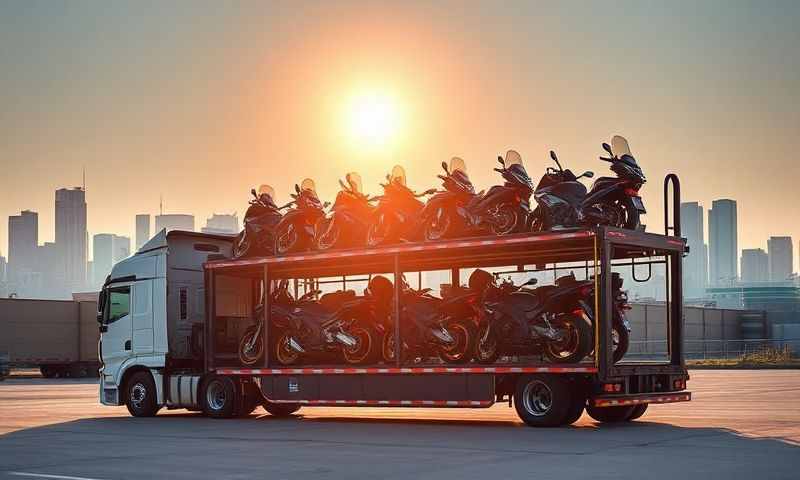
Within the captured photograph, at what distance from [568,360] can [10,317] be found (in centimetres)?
4751

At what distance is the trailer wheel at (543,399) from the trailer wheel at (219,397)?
6.48 meters

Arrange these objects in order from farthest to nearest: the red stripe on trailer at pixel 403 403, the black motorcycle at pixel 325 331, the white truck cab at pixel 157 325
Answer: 1. the white truck cab at pixel 157 325
2. the black motorcycle at pixel 325 331
3. the red stripe on trailer at pixel 403 403

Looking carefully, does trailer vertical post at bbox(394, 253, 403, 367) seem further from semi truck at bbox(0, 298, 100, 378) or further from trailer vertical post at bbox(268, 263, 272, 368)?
semi truck at bbox(0, 298, 100, 378)

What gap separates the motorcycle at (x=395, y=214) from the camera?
20.6m

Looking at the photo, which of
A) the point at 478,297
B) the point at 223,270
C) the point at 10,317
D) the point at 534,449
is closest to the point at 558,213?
the point at 478,297

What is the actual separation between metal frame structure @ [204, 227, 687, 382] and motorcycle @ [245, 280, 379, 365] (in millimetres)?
381

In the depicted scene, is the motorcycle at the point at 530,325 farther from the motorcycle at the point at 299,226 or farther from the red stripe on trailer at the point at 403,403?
the motorcycle at the point at 299,226

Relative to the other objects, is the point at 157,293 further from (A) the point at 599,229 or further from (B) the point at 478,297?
(A) the point at 599,229

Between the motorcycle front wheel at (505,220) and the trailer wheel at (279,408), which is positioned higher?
the motorcycle front wheel at (505,220)

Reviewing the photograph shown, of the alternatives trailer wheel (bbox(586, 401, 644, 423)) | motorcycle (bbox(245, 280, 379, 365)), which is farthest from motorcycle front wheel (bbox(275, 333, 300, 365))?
trailer wheel (bbox(586, 401, 644, 423))

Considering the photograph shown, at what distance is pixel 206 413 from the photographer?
22953mm

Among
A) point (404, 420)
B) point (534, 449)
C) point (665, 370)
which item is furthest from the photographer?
point (404, 420)

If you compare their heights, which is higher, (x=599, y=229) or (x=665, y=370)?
(x=599, y=229)

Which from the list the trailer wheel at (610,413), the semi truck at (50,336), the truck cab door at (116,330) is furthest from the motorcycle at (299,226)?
the semi truck at (50,336)
